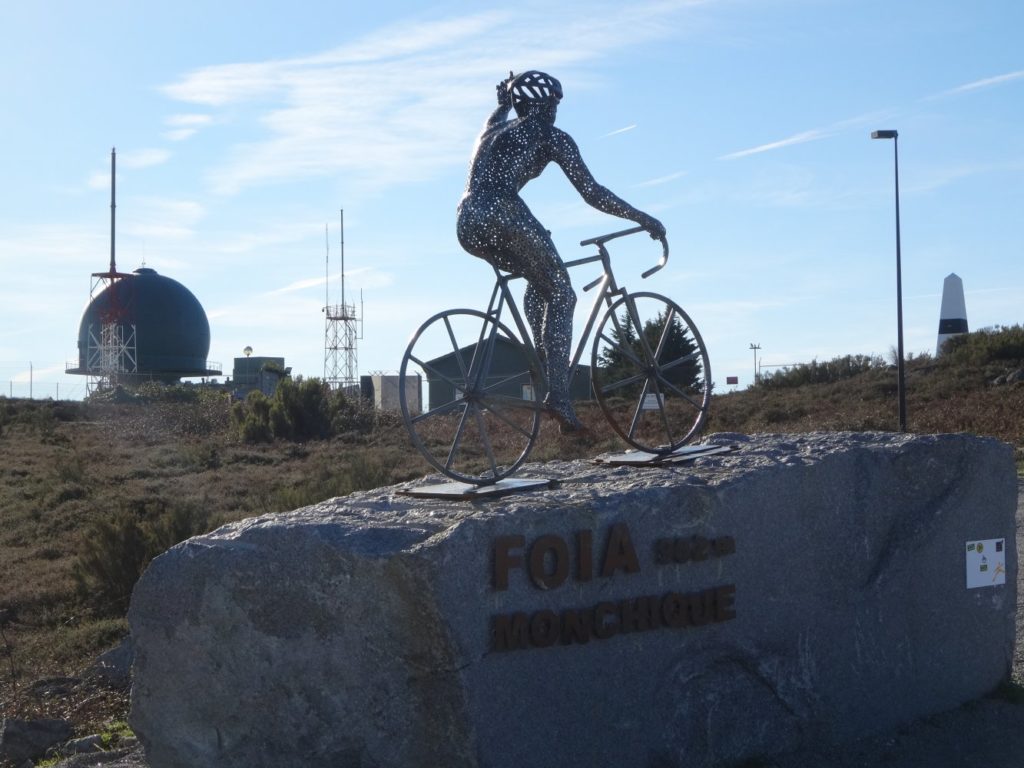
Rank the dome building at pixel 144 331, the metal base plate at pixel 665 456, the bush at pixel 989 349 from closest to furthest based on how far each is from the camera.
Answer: the metal base plate at pixel 665 456 → the bush at pixel 989 349 → the dome building at pixel 144 331

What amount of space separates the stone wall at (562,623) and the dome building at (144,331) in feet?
136

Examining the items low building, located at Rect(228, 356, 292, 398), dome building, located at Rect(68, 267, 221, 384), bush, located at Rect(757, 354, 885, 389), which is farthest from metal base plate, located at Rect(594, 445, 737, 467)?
dome building, located at Rect(68, 267, 221, 384)

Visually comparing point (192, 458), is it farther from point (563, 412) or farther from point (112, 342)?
point (112, 342)

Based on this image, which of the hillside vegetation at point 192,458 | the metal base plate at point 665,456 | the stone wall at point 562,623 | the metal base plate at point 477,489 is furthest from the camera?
the hillside vegetation at point 192,458

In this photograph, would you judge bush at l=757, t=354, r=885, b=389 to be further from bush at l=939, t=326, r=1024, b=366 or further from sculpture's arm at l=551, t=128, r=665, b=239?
sculpture's arm at l=551, t=128, r=665, b=239

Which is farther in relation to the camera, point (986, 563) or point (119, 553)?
point (119, 553)

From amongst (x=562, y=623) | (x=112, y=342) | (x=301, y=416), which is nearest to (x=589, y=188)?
(x=562, y=623)

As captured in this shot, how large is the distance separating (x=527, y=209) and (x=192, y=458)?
15.0 metres

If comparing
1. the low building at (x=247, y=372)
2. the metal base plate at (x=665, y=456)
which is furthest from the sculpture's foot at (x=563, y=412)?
the low building at (x=247, y=372)

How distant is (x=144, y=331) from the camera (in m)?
47.9

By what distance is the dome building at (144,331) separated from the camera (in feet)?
153

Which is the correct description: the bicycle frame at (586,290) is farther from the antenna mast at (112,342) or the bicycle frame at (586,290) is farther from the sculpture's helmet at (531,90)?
the antenna mast at (112,342)

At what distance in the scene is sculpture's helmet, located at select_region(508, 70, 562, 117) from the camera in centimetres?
698

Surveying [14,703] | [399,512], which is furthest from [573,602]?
[14,703]
